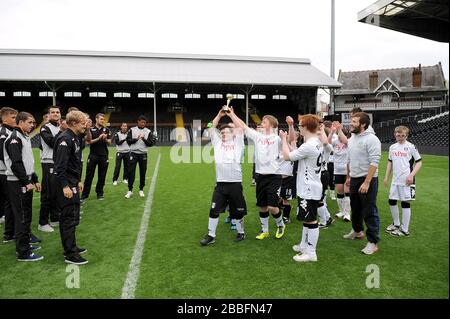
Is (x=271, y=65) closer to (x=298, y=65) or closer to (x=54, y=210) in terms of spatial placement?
(x=298, y=65)

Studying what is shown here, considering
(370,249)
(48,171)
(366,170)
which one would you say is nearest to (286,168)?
(366,170)

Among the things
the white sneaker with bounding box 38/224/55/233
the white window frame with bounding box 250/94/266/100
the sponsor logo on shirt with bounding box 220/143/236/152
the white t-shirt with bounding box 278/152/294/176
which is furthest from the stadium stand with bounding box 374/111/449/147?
the white sneaker with bounding box 38/224/55/233

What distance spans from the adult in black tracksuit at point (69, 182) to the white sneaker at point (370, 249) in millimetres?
4193

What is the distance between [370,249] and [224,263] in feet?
7.56

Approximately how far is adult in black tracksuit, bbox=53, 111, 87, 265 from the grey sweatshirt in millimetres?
4203

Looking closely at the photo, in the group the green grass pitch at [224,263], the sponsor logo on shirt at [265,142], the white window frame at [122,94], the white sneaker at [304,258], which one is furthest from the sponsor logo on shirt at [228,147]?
the white window frame at [122,94]

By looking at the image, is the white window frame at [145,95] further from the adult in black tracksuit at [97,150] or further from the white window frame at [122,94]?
the adult in black tracksuit at [97,150]

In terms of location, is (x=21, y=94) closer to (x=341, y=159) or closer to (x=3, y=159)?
(x=3, y=159)

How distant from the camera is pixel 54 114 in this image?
648 cm

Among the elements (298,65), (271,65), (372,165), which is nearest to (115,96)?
(271,65)

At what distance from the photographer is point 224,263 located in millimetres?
4891

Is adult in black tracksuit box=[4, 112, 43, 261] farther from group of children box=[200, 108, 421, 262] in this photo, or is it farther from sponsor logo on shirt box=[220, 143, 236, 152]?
sponsor logo on shirt box=[220, 143, 236, 152]

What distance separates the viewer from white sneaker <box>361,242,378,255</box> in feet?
17.4
